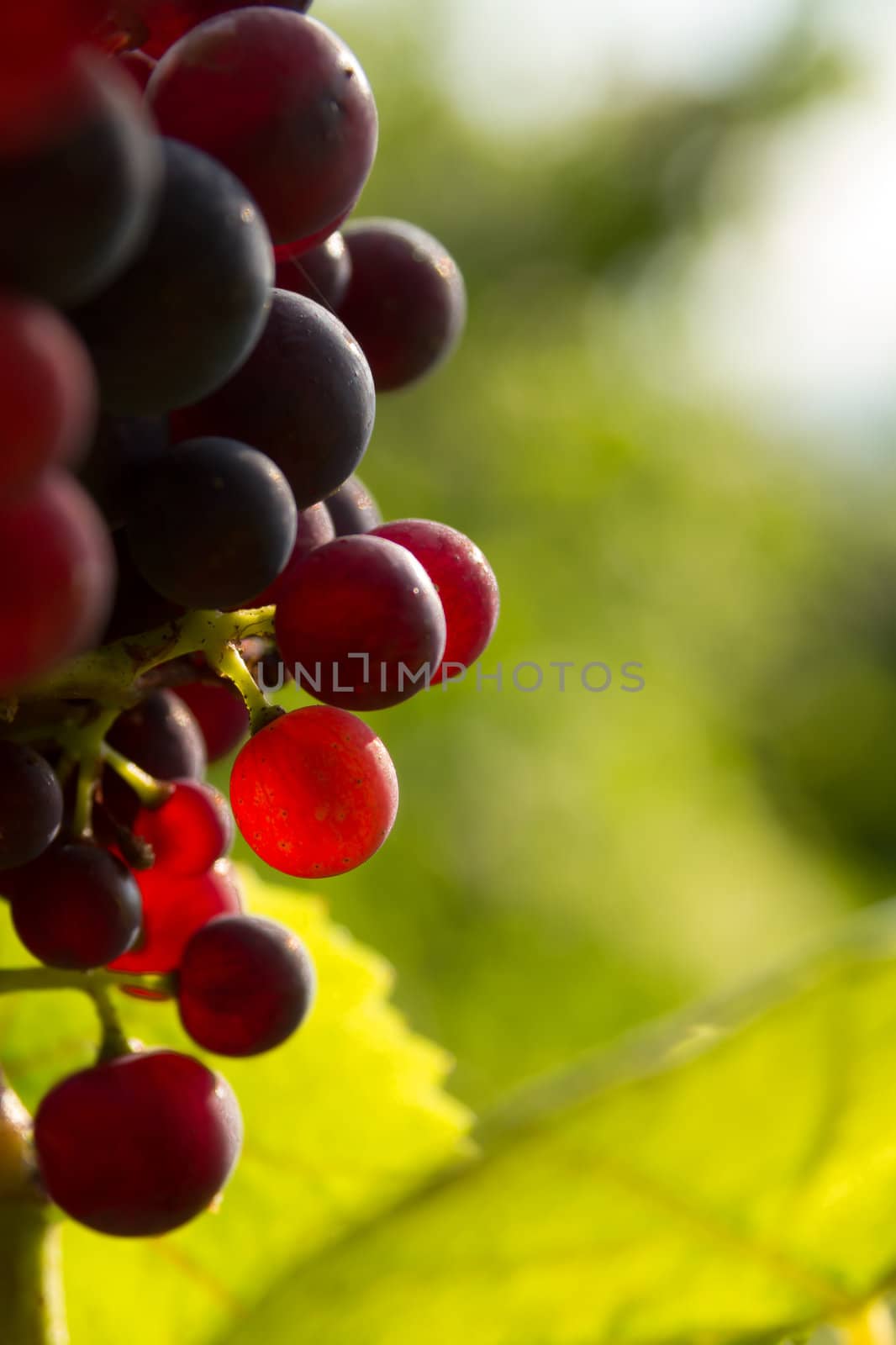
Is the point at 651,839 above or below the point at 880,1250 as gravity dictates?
above

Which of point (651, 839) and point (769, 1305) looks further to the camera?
point (651, 839)

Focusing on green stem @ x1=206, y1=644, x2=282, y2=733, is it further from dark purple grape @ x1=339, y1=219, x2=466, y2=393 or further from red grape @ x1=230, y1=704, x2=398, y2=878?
dark purple grape @ x1=339, y1=219, x2=466, y2=393

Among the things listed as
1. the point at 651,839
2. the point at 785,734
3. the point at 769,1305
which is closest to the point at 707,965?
the point at 651,839

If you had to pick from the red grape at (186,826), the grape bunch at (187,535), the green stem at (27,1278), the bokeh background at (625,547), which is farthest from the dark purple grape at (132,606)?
the bokeh background at (625,547)

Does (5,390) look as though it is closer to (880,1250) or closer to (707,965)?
(880,1250)

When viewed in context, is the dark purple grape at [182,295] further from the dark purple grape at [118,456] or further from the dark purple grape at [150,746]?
the dark purple grape at [150,746]

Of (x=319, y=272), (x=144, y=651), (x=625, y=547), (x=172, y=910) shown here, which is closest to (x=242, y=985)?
(x=172, y=910)

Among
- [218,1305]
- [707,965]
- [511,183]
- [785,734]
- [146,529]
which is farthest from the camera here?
[511,183]
